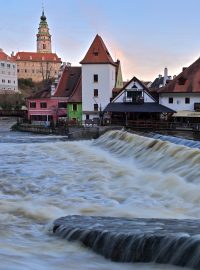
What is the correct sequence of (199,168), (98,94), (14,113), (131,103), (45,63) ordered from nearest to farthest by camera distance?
(199,168), (131,103), (98,94), (14,113), (45,63)

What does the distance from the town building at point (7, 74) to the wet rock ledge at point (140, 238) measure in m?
127

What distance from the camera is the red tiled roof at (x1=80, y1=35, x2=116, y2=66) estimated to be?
58656 millimetres

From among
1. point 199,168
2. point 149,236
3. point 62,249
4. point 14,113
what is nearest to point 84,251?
point 62,249

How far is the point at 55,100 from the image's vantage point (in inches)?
2574

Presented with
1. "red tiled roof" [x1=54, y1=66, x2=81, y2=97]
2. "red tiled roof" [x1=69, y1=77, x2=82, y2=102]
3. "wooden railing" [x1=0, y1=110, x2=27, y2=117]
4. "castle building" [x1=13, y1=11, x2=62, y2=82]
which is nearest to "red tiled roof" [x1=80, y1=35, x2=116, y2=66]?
"red tiled roof" [x1=69, y1=77, x2=82, y2=102]

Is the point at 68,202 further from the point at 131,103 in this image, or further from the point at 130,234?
the point at 131,103

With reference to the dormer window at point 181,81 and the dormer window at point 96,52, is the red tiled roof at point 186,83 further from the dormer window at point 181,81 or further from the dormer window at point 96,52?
the dormer window at point 96,52

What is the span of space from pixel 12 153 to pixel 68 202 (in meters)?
16.1

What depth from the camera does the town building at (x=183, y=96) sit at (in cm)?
5141

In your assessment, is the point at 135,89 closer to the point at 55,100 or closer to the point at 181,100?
the point at 181,100

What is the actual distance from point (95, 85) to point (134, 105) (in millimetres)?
7128

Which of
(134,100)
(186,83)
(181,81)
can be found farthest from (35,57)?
(186,83)

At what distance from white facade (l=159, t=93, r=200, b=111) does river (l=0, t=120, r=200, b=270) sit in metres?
26.3

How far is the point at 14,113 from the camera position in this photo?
90.1 metres
